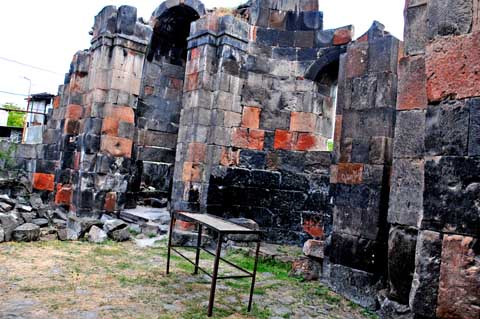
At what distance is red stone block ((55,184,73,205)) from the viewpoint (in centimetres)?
885

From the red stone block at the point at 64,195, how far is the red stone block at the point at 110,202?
114 cm

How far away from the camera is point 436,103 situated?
277cm

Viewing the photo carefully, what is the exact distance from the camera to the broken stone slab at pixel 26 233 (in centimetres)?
615

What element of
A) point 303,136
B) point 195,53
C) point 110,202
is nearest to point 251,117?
point 303,136

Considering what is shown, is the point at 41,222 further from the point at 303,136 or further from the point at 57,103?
the point at 303,136

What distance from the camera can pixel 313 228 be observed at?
7.22 m

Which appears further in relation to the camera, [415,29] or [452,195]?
[415,29]

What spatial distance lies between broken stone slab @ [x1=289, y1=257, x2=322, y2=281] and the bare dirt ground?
15cm

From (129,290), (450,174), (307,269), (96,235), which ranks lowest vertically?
(129,290)

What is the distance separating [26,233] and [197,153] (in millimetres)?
3119

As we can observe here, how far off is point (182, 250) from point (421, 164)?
170 inches

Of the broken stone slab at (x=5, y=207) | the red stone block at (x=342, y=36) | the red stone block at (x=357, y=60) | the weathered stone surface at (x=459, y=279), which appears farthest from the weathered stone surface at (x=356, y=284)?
the broken stone slab at (x=5, y=207)

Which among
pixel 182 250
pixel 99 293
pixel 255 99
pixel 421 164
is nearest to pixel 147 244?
pixel 182 250

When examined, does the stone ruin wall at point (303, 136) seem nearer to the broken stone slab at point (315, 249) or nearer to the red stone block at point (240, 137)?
the red stone block at point (240, 137)
